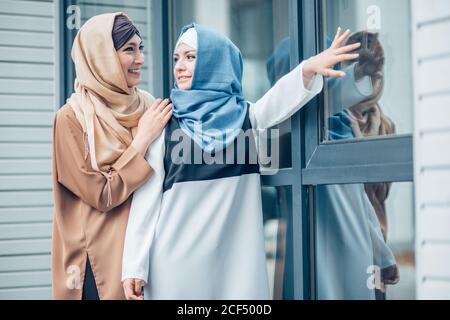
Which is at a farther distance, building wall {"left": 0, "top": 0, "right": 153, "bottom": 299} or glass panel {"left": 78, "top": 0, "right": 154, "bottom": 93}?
building wall {"left": 0, "top": 0, "right": 153, "bottom": 299}

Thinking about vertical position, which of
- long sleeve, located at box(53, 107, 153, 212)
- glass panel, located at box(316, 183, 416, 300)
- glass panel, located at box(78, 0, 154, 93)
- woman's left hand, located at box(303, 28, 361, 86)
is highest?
glass panel, located at box(78, 0, 154, 93)

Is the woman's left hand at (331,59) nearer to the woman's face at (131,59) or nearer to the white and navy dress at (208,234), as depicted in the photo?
the white and navy dress at (208,234)

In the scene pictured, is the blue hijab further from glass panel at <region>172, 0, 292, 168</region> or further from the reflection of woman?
the reflection of woman

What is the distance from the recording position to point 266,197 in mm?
3412

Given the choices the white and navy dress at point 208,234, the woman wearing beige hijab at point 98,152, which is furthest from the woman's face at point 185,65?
the white and navy dress at point 208,234

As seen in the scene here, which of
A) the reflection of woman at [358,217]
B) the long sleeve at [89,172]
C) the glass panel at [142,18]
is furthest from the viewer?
the glass panel at [142,18]

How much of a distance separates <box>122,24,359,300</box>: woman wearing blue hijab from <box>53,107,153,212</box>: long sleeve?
0.12m

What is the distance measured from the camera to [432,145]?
223 cm

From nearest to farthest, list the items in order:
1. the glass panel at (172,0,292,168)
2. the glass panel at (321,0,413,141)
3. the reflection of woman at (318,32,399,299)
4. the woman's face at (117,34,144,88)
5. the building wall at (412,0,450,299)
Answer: the building wall at (412,0,450,299) < the glass panel at (321,0,413,141) < the reflection of woman at (318,32,399,299) < the glass panel at (172,0,292,168) < the woman's face at (117,34,144,88)

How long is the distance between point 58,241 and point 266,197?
3.14 feet

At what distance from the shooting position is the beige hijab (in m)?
3.36

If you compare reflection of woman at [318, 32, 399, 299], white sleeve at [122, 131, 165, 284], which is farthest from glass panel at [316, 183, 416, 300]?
Answer: white sleeve at [122, 131, 165, 284]

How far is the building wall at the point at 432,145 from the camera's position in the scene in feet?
7.18

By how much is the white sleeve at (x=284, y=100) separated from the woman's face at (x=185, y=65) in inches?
11.2
